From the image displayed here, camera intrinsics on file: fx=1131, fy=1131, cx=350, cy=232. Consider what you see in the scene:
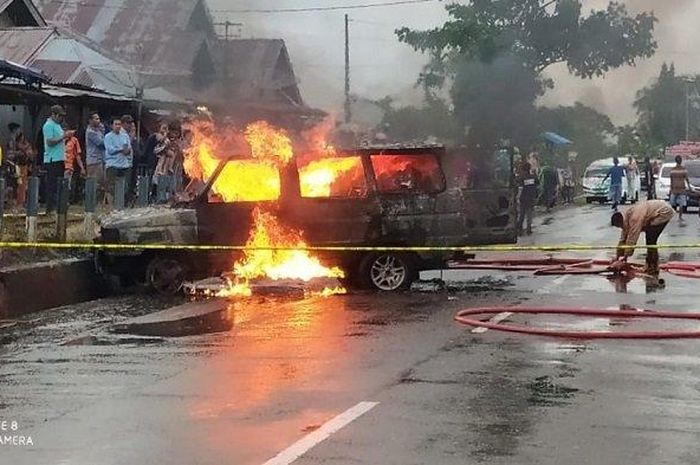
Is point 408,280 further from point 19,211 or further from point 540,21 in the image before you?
point 540,21

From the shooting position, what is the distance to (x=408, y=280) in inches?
554

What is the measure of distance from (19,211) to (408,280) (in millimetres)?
6912

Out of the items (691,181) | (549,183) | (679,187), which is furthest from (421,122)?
(691,181)

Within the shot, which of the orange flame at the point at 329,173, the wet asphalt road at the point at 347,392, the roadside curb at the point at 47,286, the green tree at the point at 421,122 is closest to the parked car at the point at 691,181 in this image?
the green tree at the point at 421,122

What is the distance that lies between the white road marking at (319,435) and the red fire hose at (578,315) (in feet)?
10.8

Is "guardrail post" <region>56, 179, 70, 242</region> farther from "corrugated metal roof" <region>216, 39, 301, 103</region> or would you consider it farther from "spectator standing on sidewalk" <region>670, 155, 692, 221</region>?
"spectator standing on sidewalk" <region>670, 155, 692, 221</region>

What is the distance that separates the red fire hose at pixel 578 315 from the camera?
9.80 metres

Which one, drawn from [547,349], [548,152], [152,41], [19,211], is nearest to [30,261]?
[19,211]

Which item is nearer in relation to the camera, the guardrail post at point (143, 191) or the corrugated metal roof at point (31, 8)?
the guardrail post at point (143, 191)

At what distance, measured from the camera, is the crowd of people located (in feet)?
56.6

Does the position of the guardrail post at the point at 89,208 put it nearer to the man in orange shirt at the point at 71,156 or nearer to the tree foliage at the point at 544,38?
the man in orange shirt at the point at 71,156

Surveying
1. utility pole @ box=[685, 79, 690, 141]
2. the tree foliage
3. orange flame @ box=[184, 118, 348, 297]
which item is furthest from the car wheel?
utility pole @ box=[685, 79, 690, 141]

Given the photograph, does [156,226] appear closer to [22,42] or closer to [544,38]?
[22,42]

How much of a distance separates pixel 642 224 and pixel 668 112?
66.7m
